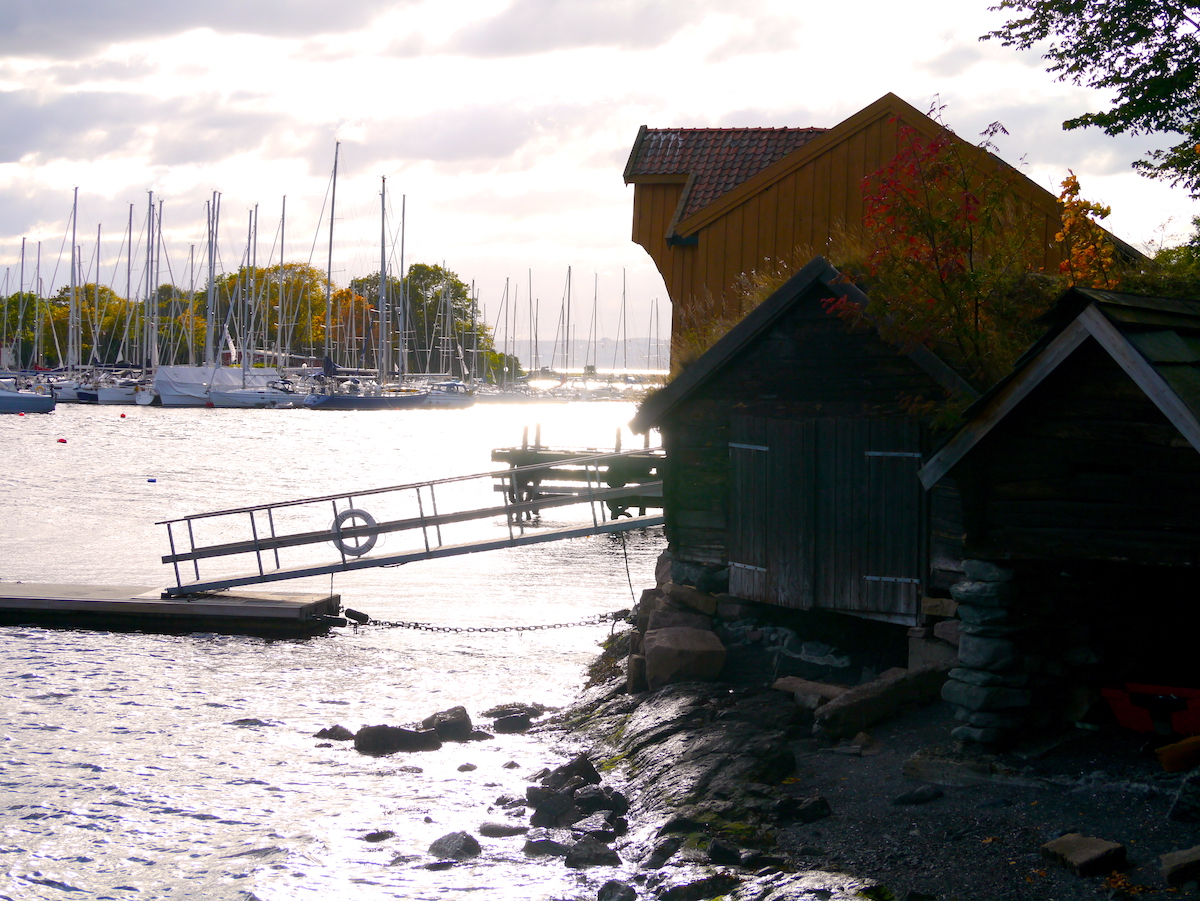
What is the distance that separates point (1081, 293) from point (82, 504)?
133 feet

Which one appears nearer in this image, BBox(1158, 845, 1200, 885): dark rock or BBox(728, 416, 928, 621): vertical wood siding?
BBox(1158, 845, 1200, 885): dark rock

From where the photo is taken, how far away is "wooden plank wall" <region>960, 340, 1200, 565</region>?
836cm

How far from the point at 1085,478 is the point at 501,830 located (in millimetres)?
6234

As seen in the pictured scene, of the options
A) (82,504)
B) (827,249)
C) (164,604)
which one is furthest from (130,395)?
(827,249)

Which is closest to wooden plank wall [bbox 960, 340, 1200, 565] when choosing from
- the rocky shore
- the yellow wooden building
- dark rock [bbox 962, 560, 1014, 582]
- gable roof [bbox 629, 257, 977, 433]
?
dark rock [bbox 962, 560, 1014, 582]

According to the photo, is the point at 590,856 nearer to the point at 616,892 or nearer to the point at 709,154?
the point at 616,892

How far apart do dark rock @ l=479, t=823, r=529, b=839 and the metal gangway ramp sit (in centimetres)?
890

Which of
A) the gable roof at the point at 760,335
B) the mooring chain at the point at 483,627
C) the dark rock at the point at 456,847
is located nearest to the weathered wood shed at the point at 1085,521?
the gable roof at the point at 760,335

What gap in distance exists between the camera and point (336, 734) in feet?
45.9

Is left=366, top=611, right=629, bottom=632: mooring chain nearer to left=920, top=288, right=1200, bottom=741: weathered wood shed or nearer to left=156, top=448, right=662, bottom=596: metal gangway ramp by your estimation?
left=156, top=448, right=662, bottom=596: metal gangway ramp

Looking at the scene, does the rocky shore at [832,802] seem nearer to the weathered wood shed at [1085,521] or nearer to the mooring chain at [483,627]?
the weathered wood shed at [1085,521]

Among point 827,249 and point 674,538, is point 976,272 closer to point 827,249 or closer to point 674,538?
point 674,538

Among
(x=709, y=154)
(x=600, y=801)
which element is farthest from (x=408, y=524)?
(x=600, y=801)

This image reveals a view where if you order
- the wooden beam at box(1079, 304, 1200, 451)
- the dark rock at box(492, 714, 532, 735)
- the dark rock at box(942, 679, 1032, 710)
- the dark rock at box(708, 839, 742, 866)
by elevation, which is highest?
the wooden beam at box(1079, 304, 1200, 451)
